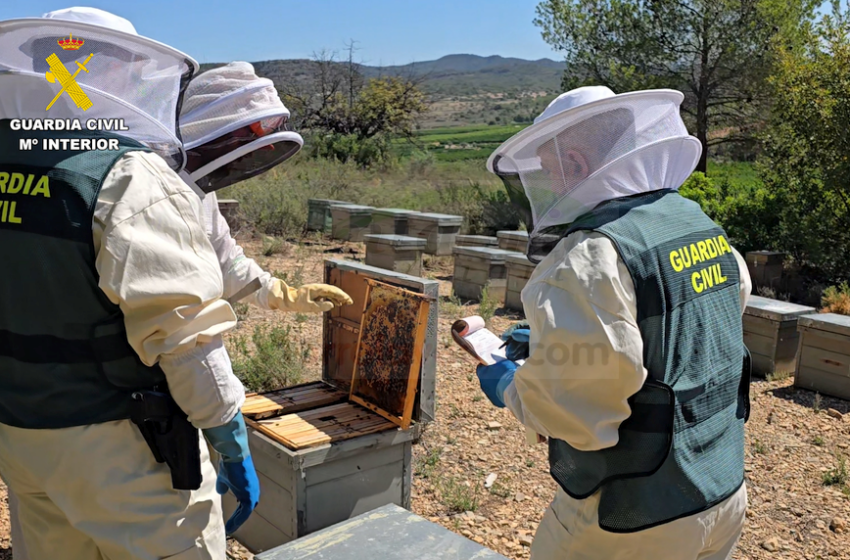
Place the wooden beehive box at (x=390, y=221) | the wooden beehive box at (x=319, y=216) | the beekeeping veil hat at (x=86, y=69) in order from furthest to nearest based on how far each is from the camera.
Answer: the wooden beehive box at (x=319, y=216)
the wooden beehive box at (x=390, y=221)
the beekeeping veil hat at (x=86, y=69)

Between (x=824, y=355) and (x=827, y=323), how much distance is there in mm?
275

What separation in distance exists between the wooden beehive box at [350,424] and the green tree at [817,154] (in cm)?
645

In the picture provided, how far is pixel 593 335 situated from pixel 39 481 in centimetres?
142

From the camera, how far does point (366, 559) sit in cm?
238

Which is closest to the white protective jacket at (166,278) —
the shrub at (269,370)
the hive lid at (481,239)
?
the shrub at (269,370)

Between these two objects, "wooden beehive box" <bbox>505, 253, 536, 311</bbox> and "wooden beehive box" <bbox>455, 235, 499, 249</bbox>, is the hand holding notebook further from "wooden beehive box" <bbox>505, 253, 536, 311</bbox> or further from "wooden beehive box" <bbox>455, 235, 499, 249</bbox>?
"wooden beehive box" <bbox>455, 235, 499, 249</bbox>

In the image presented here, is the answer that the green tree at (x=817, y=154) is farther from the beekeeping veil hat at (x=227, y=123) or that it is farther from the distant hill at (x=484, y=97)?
the distant hill at (x=484, y=97)

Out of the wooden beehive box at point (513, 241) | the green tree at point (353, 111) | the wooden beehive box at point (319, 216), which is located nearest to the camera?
the wooden beehive box at point (513, 241)

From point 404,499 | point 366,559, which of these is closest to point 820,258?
point 404,499

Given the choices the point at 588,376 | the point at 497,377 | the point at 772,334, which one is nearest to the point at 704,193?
the point at 772,334

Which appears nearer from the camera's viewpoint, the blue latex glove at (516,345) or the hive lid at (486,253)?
the blue latex glove at (516,345)

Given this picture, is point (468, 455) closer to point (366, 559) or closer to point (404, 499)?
point (404, 499)

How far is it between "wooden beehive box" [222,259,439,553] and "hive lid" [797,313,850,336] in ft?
10.5

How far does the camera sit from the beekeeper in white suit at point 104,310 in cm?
173
